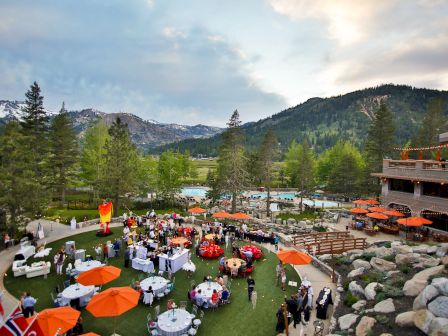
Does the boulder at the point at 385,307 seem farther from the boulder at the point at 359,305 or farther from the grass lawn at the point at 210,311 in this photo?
the grass lawn at the point at 210,311

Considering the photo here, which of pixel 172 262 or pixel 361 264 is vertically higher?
pixel 172 262

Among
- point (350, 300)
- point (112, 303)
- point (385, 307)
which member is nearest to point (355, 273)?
point (350, 300)

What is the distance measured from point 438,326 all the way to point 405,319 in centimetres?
152

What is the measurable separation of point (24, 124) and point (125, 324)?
3721 centimetres

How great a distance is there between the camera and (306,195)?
59656mm

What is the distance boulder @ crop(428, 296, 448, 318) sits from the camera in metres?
10.5

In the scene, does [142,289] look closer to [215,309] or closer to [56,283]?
[215,309]

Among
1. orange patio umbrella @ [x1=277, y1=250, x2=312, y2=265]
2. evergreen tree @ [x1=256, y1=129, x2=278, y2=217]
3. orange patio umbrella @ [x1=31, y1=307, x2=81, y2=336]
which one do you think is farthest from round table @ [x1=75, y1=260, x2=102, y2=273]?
evergreen tree @ [x1=256, y1=129, x2=278, y2=217]

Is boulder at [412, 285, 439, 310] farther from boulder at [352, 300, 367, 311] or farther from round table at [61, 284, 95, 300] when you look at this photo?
round table at [61, 284, 95, 300]

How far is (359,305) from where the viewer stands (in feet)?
45.5

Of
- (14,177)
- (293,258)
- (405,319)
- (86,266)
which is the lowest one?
(86,266)

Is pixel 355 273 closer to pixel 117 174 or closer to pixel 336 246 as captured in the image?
pixel 336 246

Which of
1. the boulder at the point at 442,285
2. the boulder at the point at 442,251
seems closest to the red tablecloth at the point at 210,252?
the boulder at the point at 442,285

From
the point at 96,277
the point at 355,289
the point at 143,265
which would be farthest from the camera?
the point at 143,265
